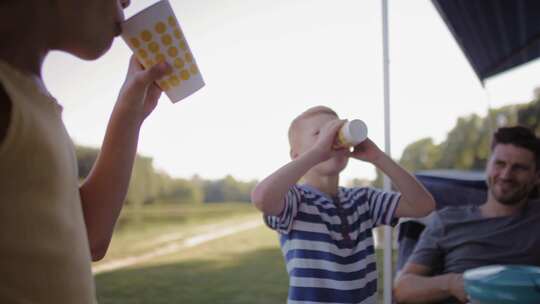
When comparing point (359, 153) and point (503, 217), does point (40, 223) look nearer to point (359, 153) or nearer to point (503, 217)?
point (359, 153)

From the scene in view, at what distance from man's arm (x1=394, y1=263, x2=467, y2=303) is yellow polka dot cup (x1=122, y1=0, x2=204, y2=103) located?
1.29m

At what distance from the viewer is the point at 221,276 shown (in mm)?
4430

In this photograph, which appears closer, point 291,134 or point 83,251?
point 83,251

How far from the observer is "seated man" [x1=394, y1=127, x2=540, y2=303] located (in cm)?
160

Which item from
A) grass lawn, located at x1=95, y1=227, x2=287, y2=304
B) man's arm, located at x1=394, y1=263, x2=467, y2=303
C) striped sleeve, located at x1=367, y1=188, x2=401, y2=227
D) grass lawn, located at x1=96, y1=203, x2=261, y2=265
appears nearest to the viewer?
striped sleeve, located at x1=367, y1=188, x2=401, y2=227

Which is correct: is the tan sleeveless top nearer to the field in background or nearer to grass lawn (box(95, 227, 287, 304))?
the field in background

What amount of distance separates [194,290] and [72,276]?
376 centimetres

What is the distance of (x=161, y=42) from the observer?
613mm

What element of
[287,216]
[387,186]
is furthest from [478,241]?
[287,216]

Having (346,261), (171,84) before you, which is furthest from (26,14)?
(346,261)

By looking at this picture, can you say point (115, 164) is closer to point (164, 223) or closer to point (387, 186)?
point (387, 186)

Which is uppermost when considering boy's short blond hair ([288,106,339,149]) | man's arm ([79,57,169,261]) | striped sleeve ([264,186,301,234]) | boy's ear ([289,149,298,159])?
man's arm ([79,57,169,261])

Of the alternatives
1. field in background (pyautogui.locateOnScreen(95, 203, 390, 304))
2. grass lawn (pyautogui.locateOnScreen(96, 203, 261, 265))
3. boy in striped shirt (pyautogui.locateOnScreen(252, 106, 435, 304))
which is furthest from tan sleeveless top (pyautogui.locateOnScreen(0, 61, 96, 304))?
grass lawn (pyautogui.locateOnScreen(96, 203, 261, 265))

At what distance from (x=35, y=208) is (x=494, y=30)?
3212mm
